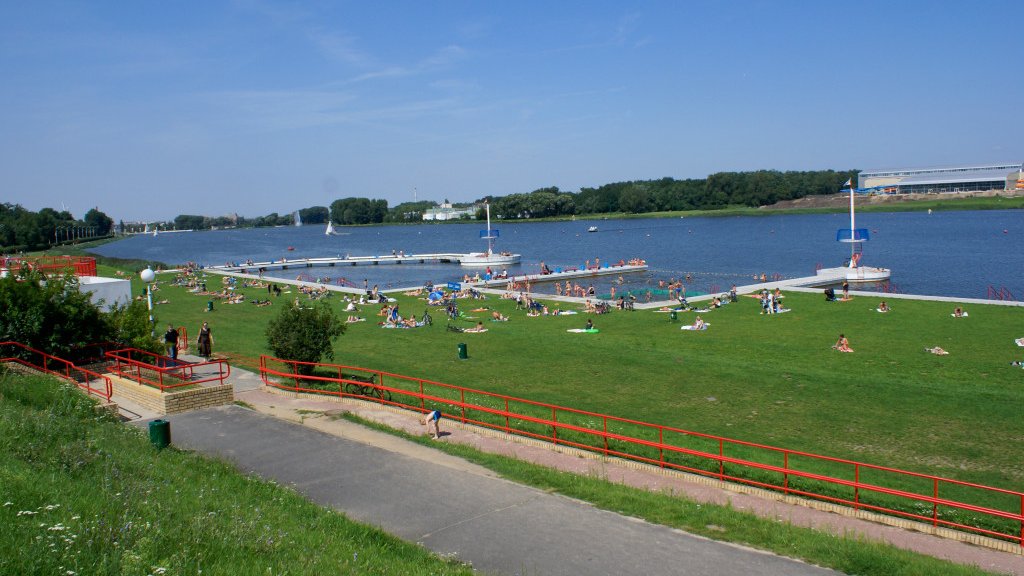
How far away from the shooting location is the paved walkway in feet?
30.0

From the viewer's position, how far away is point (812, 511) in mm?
11492

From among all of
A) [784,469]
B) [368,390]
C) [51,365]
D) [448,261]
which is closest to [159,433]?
[368,390]

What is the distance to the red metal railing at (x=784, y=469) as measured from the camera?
11047mm

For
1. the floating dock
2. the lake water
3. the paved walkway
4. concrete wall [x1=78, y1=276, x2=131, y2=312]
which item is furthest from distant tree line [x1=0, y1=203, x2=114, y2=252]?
the paved walkway

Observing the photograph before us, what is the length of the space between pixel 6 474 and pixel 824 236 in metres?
127

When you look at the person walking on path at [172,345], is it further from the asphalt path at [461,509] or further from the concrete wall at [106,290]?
the asphalt path at [461,509]

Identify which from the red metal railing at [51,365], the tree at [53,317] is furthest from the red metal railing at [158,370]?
the tree at [53,317]

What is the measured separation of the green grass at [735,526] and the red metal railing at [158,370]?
806 cm

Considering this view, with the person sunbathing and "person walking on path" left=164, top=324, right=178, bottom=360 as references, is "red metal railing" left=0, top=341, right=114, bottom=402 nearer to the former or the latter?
"person walking on path" left=164, top=324, right=178, bottom=360

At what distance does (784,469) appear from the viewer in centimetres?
1191

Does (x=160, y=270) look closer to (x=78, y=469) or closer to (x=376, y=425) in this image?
(x=376, y=425)

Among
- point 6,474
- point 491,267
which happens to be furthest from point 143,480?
point 491,267

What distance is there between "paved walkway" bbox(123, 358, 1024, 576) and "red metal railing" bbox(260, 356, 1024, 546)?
478 mm

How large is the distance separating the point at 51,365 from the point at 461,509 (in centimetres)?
1423
